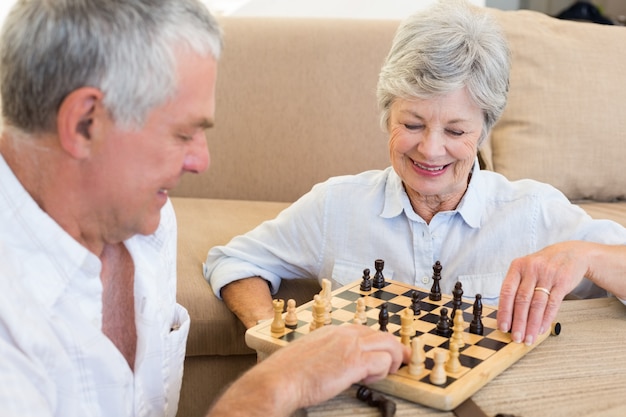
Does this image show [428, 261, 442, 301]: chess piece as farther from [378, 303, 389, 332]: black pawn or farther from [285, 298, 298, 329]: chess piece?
[285, 298, 298, 329]: chess piece

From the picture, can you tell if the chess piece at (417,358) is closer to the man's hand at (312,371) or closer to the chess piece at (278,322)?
the man's hand at (312,371)

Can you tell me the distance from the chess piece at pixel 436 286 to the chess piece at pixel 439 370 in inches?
13.5

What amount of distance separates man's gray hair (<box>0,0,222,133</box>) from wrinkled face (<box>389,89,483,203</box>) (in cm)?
71

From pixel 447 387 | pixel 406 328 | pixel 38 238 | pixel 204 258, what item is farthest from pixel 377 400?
pixel 204 258

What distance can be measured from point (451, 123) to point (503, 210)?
0.26 meters

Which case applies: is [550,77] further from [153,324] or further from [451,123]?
[153,324]

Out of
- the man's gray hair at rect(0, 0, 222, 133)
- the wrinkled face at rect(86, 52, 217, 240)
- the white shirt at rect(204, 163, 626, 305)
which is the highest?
the man's gray hair at rect(0, 0, 222, 133)

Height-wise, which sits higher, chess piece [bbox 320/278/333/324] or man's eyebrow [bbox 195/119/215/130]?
man's eyebrow [bbox 195/119/215/130]

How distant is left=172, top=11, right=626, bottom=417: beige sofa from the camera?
2.76m

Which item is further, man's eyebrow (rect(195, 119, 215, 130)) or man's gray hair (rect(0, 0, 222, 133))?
man's eyebrow (rect(195, 119, 215, 130))

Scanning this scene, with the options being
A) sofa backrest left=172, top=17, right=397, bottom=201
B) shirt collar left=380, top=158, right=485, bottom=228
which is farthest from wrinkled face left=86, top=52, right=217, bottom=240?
sofa backrest left=172, top=17, right=397, bottom=201

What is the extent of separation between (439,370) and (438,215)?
676 mm

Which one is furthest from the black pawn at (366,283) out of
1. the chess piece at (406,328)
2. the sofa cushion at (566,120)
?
the sofa cushion at (566,120)

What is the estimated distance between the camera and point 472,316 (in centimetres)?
153
